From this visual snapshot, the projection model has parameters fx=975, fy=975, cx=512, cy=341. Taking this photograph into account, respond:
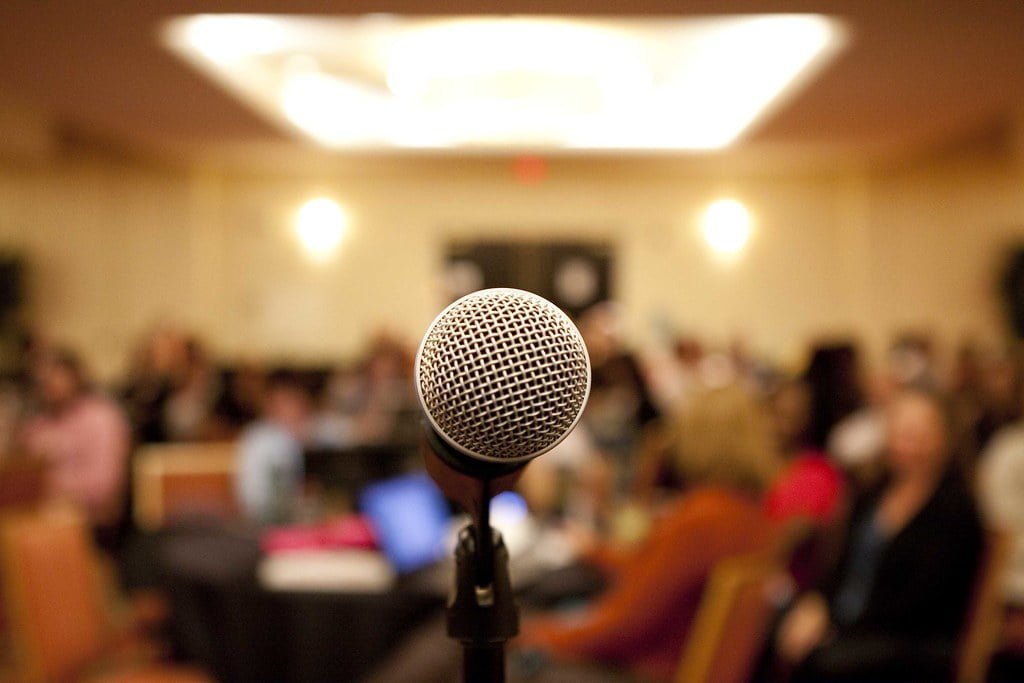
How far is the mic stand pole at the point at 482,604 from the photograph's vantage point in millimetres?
799

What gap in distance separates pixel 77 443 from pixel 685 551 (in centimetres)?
375

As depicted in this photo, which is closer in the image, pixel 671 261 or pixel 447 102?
pixel 447 102

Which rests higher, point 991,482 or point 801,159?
point 801,159

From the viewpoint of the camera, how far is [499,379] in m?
0.72

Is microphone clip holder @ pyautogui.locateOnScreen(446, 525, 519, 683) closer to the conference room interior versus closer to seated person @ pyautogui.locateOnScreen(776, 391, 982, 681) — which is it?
the conference room interior

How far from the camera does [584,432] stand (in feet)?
15.7

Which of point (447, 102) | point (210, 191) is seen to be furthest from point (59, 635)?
point (210, 191)

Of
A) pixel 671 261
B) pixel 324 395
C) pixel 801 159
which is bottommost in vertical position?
pixel 324 395

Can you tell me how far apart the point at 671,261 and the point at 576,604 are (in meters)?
6.16

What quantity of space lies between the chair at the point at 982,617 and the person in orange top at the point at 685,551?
2.26ft

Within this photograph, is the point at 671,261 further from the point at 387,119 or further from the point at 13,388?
the point at 13,388

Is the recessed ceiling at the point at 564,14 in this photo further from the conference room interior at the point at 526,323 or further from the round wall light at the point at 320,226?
the round wall light at the point at 320,226

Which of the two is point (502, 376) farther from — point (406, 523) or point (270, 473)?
point (270, 473)

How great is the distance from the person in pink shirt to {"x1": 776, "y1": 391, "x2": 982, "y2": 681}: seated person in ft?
11.5
